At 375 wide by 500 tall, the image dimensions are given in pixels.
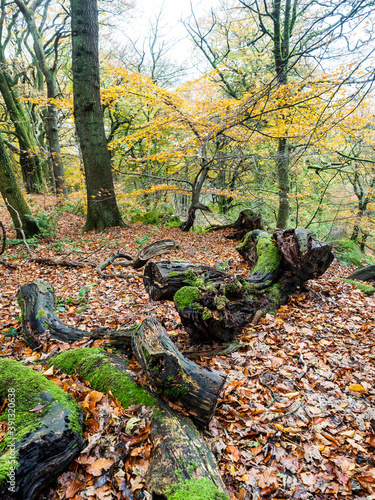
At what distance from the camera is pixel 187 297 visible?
11.0 ft

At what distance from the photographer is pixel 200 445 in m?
2.03

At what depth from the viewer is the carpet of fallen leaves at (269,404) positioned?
1.90m

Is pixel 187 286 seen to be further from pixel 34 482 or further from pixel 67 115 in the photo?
pixel 67 115

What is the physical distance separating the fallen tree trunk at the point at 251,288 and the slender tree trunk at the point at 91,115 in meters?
6.37

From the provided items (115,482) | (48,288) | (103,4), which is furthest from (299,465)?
(103,4)

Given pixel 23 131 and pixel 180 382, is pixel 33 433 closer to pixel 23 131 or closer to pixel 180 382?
pixel 180 382

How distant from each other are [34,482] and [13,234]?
9.43 metres

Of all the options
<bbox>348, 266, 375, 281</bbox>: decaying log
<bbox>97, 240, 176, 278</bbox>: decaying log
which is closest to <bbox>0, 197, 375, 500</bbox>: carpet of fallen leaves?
<bbox>97, 240, 176, 278</bbox>: decaying log

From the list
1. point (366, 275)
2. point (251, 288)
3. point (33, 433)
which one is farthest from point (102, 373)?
point (366, 275)

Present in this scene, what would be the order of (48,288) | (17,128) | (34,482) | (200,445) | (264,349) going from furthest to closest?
1. (17,128)
2. (48,288)
3. (264,349)
4. (200,445)
5. (34,482)

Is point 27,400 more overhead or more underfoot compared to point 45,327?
more overhead

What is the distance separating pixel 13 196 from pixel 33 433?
817cm

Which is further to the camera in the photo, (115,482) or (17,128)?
(17,128)

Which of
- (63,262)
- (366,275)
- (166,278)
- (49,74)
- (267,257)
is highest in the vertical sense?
(49,74)
